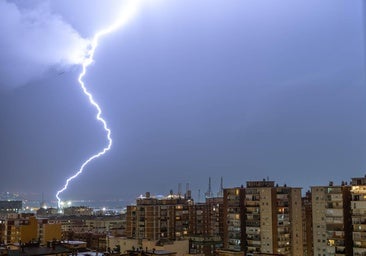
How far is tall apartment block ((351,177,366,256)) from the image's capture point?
14859 millimetres

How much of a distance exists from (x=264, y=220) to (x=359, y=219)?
13.2 ft

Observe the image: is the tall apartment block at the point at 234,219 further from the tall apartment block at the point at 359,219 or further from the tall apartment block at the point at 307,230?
the tall apartment block at the point at 359,219

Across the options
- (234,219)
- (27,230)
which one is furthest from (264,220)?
(27,230)

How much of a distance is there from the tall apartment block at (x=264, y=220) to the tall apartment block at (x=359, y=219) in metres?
3.41

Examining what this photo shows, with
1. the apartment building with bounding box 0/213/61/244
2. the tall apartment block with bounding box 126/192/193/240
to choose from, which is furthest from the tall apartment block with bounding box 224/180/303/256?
the apartment building with bounding box 0/213/61/244

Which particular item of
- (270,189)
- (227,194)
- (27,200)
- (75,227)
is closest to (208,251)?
(227,194)

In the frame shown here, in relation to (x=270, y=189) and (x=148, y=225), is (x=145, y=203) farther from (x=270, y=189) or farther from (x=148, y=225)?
(x=270, y=189)

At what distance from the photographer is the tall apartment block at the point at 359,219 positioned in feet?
48.8

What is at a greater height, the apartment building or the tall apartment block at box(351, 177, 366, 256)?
the tall apartment block at box(351, 177, 366, 256)

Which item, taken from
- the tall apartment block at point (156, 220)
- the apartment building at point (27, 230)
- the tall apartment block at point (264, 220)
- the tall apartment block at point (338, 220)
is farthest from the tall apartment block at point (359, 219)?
the apartment building at point (27, 230)

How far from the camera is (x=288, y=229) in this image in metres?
18.3

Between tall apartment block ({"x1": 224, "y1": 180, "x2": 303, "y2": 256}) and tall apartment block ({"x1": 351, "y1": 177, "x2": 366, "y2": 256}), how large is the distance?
134 inches

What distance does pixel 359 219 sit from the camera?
1504cm

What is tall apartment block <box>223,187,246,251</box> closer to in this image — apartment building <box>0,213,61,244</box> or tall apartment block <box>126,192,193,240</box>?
tall apartment block <box>126,192,193,240</box>
